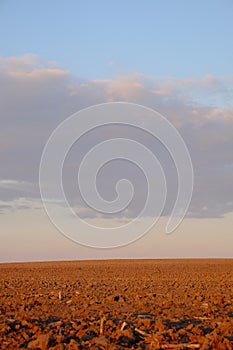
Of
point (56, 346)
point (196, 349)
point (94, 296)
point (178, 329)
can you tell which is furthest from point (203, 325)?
point (94, 296)

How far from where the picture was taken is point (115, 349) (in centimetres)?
822

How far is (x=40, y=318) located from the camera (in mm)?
10938

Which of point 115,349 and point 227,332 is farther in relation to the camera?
point 227,332

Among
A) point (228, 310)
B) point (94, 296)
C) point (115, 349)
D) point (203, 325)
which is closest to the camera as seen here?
point (115, 349)

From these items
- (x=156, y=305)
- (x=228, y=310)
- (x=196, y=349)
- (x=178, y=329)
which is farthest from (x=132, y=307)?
(x=196, y=349)

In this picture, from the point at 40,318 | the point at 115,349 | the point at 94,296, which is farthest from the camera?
the point at 94,296

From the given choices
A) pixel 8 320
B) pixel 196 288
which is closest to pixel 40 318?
pixel 8 320

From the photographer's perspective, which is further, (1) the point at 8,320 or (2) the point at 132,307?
(2) the point at 132,307

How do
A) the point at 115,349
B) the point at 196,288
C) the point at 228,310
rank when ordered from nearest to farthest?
the point at 115,349
the point at 228,310
the point at 196,288

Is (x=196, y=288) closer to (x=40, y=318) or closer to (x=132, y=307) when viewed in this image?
(x=132, y=307)

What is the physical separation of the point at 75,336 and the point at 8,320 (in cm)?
169

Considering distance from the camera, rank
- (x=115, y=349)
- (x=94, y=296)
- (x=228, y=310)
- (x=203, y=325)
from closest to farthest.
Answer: (x=115, y=349) → (x=203, y=325) → (x=228, y=310) → (x=94, y=296)

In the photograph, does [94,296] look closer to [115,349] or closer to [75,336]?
[75,336]

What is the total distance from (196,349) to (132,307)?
4.14 meters
